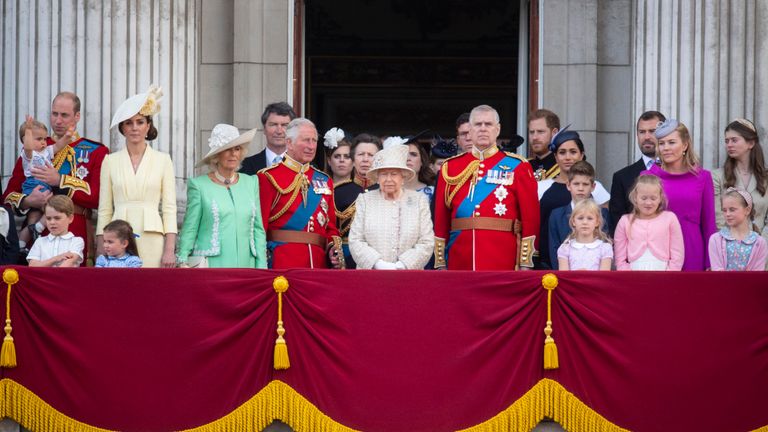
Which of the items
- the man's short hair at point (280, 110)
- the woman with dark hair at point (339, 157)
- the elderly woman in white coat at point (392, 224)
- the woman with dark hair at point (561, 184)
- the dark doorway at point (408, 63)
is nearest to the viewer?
the elderly woman in white coat at point (392, 224)

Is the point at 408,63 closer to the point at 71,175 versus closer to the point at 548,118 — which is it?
the point at 548,118

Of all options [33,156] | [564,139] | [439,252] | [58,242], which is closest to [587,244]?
[439,252]

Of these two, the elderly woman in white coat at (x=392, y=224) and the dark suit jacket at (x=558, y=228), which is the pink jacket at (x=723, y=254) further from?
the elderly woman in white coat at (x=392, y=224)

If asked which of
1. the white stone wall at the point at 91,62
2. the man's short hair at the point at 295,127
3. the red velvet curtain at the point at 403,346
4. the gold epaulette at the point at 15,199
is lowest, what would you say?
the red velvet curtain at the point at 403,346

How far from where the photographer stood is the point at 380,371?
9.37 meters

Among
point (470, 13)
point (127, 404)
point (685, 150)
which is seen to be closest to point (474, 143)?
point (685, 150)

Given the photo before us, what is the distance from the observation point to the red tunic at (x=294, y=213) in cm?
1069

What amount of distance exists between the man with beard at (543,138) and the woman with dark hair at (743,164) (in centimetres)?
123

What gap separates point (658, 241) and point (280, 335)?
2566 mm

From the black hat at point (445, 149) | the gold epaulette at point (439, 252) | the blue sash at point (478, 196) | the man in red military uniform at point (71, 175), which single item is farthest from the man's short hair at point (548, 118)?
the man in red military uniform at point (71, 175)

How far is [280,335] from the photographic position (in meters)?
9.35

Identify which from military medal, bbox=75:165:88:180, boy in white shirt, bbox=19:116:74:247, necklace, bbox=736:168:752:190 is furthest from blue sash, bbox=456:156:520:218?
boy in white shirt, bbox=19:116:74:247

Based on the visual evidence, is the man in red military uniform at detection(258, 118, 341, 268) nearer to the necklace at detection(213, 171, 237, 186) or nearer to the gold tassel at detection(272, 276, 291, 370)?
the necklace at detection(213, 171, 237, 186)

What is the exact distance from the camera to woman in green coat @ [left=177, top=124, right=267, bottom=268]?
33.6 feet
